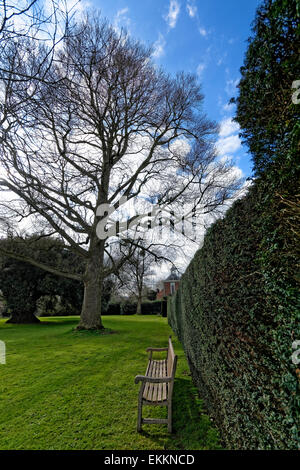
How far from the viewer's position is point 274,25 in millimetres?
1958

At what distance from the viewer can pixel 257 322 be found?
1.80 metres

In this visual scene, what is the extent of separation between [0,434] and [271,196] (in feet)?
14.0

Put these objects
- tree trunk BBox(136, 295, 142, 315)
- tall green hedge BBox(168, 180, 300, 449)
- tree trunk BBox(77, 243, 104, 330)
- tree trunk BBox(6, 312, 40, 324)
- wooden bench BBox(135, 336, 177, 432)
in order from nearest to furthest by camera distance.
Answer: tall green hedge BBox(168, 180, 300, 449) < wooden bench BBox(135, 336, 177, 432) < tree trunk BBox(77, 243, 104, 330) < tree trunk BBox(6, 312, 40, 324) < tree trunk BBox(136, 295, 142, 315)

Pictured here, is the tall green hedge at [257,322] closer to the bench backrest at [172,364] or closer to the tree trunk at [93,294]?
the bench backrest at [172,364]

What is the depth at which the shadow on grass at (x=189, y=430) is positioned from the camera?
2631 mm

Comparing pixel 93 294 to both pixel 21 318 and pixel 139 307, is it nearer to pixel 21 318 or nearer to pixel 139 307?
pixel 21 318

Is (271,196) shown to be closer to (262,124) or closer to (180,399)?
(262,124)

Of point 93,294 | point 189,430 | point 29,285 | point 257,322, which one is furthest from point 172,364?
point 29,285

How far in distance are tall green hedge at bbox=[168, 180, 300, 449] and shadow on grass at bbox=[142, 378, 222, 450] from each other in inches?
9.6

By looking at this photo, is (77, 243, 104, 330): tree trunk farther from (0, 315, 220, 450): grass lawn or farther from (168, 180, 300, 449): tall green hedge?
(168, 180, 300, 449): tall green hedge

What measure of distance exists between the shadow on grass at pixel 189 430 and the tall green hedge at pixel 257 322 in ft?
0.80

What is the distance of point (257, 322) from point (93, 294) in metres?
11.0

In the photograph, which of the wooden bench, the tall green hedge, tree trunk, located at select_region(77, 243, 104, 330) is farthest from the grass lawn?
tree trunk, located at select_region(77, 243, 104, 330)

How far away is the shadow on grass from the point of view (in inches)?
104
